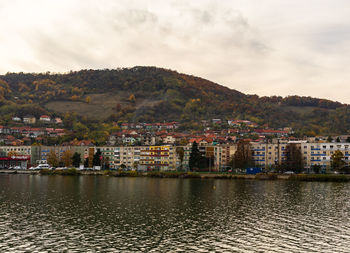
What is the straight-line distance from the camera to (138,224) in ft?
137

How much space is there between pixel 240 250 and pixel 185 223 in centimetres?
1183

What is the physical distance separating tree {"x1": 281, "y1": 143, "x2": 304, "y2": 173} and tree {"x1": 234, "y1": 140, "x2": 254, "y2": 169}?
12.2 meters

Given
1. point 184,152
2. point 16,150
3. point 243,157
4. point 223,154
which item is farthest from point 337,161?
point 16,150

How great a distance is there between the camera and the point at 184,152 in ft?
505

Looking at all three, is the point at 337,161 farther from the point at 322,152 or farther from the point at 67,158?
the point at 67,158

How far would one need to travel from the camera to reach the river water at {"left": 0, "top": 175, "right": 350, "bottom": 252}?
108ft

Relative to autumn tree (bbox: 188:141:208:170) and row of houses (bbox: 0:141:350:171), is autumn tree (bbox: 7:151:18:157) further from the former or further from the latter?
autumn tree (bbox: 188:141:208:170)

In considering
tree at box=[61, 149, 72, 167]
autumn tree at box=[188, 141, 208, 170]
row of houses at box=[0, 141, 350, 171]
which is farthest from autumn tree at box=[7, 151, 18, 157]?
autumn tree at box=[188, 141, 208, 170]

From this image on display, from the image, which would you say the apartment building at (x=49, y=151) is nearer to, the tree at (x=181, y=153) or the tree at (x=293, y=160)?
the tree at (x=181, y=153)

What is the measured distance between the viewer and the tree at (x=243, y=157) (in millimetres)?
131125

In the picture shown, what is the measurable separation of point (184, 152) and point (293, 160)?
44067mm

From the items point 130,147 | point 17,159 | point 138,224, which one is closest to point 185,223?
point 138,224

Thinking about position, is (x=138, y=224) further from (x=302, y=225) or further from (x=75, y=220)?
(x=302, y=225)

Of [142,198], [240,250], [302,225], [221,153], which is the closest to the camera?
[240,250]
